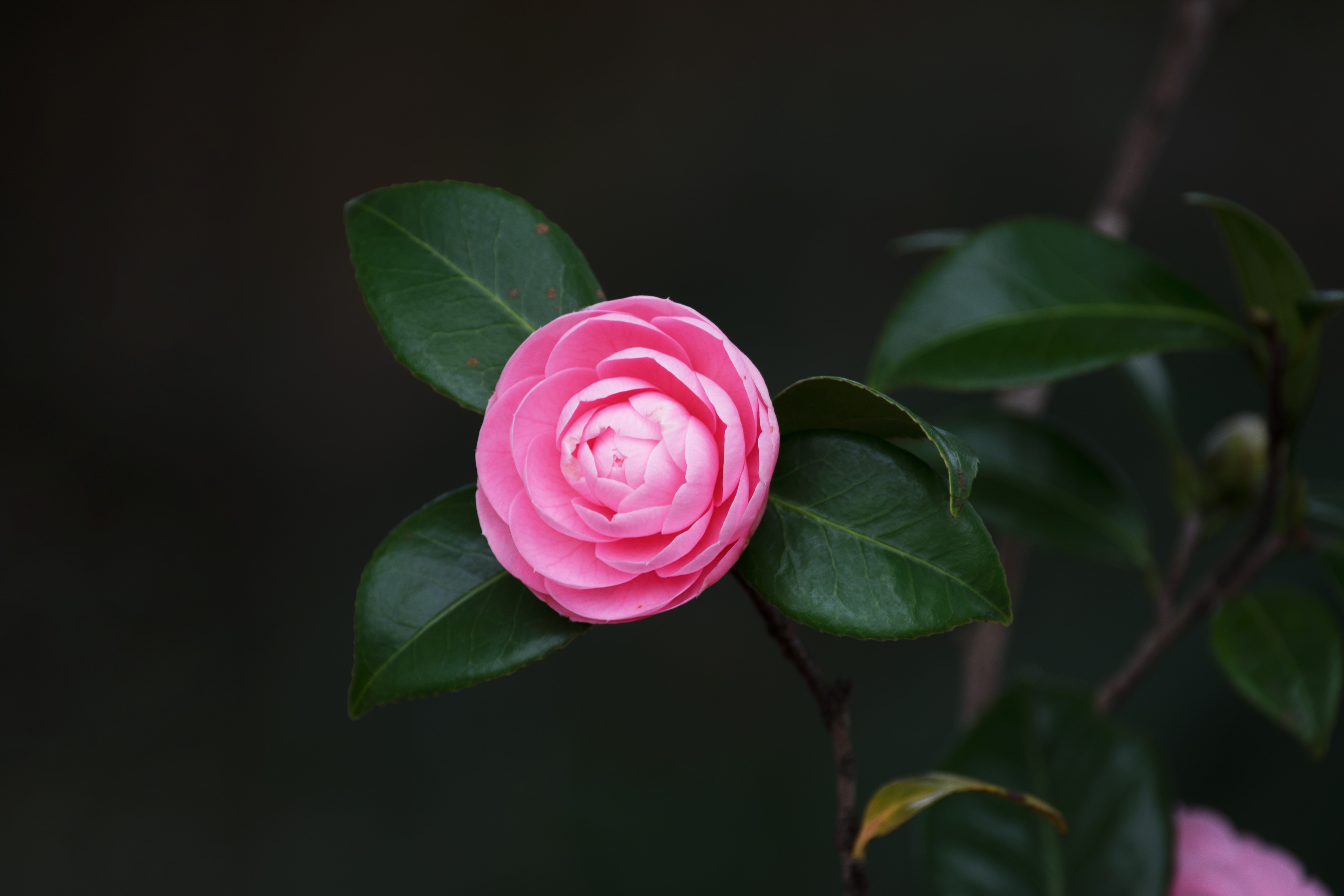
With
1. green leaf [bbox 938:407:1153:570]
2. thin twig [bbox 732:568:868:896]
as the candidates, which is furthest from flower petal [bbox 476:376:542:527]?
green leaf [bbox 938:407:1153:570]

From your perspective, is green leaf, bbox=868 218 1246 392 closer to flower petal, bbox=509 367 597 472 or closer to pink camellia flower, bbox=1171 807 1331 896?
flower petal, bbox=509 367 597 472

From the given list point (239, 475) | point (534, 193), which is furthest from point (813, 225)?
point (239, 475)

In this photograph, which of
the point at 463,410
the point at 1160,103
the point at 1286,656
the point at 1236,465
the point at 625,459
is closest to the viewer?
the point at 625,459

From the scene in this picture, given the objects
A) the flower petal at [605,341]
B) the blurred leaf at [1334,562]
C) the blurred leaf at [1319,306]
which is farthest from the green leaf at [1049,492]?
the flower petal at [605,341]

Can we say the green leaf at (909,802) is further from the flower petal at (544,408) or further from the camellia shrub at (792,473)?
the flower petal at (544,408)

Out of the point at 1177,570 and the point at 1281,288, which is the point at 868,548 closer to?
the point at 1281,288

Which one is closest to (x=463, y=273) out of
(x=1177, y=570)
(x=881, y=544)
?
(x=881, y=544)

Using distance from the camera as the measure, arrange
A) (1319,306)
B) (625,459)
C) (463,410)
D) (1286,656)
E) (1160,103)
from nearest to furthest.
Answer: (625,459) < (1319,306) < (1286,656) < (1160,103) < (463,410)
